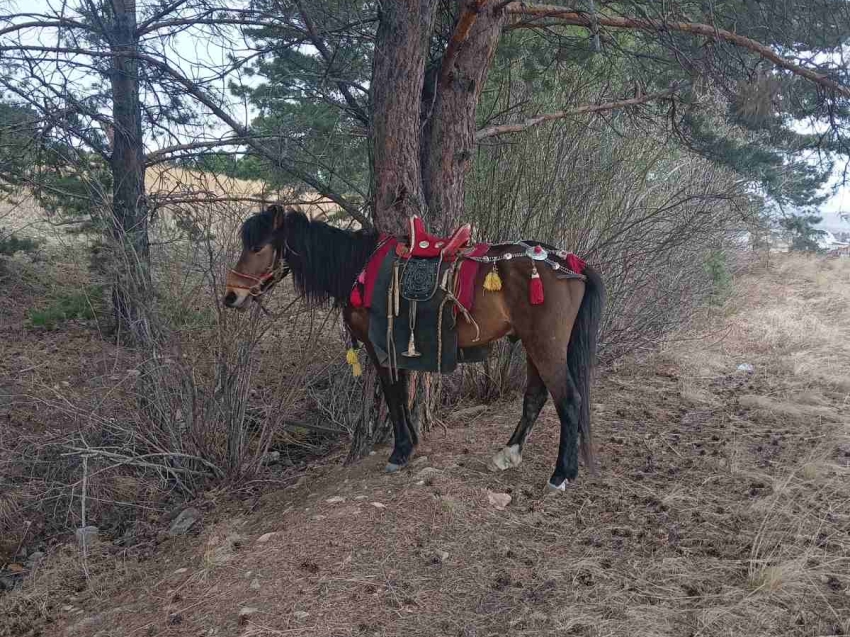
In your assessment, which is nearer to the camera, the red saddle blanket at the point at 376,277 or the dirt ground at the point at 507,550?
the dirt ground at the point at 507,550

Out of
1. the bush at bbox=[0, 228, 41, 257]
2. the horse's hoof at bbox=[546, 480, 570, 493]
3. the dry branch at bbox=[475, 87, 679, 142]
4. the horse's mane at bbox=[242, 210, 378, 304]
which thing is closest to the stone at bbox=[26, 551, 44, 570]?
the horse's mane at bbox=[242, 210, 378, 304]

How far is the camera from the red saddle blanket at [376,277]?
3600 millimetres

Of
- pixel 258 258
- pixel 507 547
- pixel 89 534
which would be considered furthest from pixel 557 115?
pixel 89 534

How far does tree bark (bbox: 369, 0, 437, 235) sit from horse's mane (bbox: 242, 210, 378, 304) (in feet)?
1.03

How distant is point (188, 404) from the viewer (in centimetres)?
441

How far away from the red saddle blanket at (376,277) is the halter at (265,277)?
0.51m

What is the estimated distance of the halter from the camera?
144 inches

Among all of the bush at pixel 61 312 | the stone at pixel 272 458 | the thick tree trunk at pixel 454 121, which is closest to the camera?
the thick tree trunk at pixel 454 121

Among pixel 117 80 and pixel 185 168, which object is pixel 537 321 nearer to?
pixel 185 168

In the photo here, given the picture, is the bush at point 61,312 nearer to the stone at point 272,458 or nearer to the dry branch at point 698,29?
the stone at point 272,458

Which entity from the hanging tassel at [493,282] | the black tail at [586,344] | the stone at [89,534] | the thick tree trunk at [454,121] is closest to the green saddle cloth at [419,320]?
the hanging tassel at [493,282]

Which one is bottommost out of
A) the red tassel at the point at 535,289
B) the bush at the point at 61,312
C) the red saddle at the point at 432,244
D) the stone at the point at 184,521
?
the stone at the point at 184,521

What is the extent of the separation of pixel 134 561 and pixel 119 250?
201cm

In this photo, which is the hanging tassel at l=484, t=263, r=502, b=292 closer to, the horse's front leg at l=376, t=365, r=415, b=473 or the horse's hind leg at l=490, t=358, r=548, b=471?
the horse's hind leg at l=490, t=358, r=548, b=471
